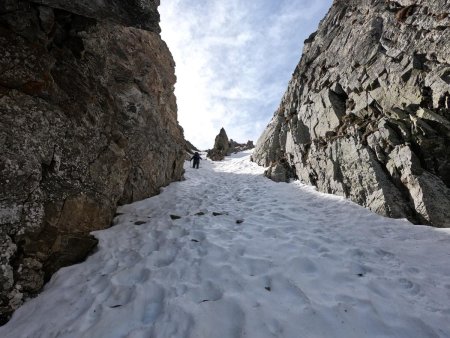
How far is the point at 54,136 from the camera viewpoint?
22.2 ft

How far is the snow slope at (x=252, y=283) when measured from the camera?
14.9 feet

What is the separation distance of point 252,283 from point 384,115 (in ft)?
34.0

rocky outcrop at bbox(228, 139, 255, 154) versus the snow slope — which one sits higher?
rocky outcrop at bbox(228, 139, 255, 154)

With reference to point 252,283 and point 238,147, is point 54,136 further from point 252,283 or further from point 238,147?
point 238,147

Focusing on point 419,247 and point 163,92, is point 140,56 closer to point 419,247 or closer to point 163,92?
point 163,92

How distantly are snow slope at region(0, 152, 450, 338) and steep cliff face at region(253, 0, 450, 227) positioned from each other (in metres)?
1.56

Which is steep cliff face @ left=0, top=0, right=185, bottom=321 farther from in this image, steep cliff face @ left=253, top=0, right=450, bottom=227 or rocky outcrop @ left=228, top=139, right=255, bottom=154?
rocky outcrop @ left=228, top=139, right=255, bottom=154

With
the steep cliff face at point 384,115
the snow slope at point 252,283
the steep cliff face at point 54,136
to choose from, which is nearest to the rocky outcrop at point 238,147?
the steep cliff face at point 384,115

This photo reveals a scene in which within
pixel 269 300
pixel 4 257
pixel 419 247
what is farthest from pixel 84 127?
pixel 419 247

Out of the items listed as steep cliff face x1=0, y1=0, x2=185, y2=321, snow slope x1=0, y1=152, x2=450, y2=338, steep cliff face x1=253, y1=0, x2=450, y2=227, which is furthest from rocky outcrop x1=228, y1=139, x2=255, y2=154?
snow slope x1=0, y1=152, x2=450, y2=338

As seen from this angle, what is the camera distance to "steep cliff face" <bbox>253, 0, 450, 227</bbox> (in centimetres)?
934

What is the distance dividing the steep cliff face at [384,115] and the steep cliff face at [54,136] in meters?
9.88

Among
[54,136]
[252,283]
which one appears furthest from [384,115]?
[54,136]

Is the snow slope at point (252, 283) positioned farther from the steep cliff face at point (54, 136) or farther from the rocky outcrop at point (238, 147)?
the rocky outcrop at point (238, 147)
